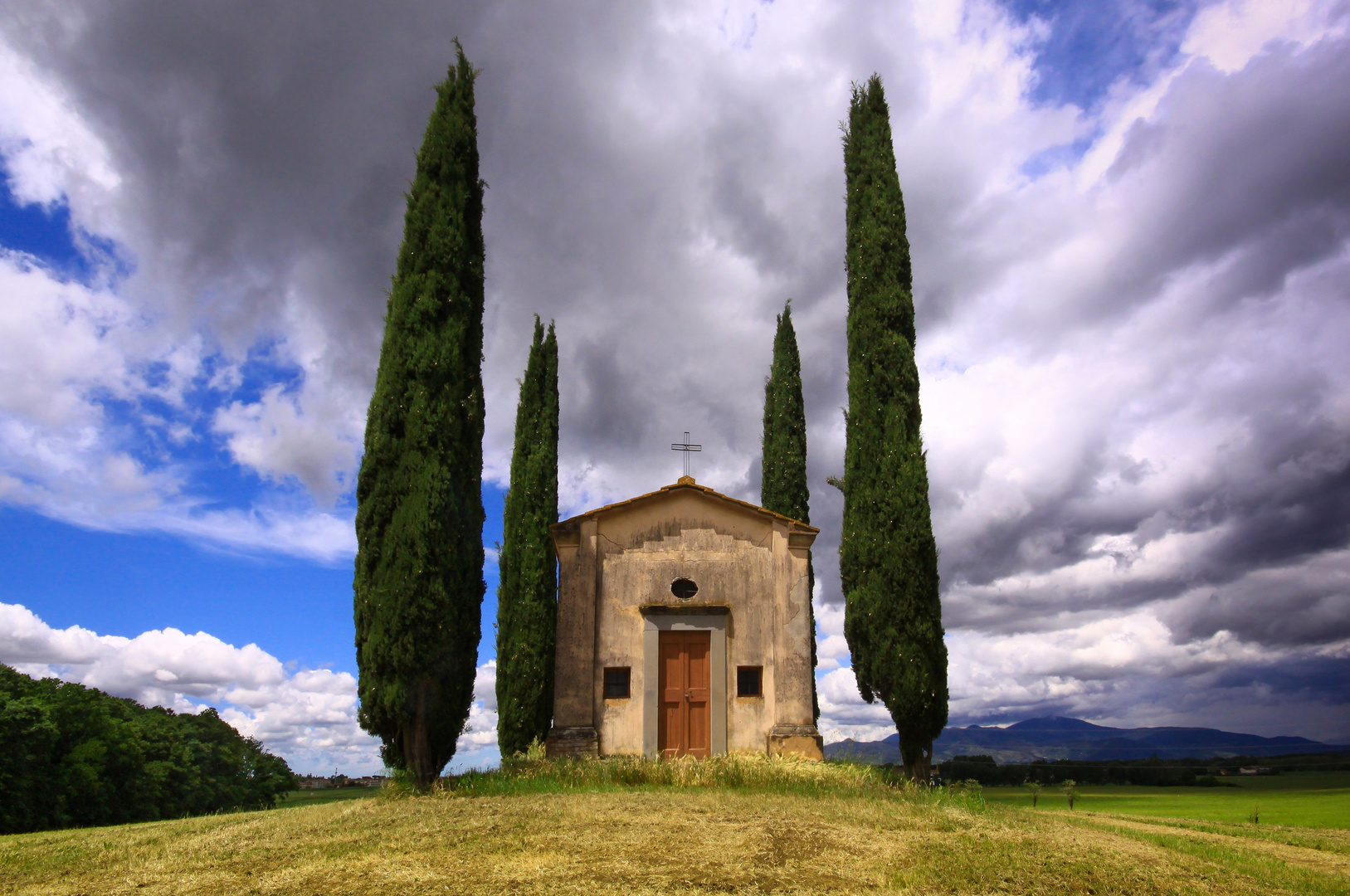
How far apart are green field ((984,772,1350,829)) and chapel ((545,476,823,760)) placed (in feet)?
16.9

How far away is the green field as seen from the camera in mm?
16281

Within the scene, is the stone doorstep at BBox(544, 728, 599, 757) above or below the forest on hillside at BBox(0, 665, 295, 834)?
above

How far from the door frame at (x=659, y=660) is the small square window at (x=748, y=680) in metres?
0.31

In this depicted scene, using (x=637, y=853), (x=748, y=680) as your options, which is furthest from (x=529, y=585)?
(x=637, y=853)

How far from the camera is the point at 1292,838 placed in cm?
1191

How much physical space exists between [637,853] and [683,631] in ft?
27.2

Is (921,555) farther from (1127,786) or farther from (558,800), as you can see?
(1127,786)

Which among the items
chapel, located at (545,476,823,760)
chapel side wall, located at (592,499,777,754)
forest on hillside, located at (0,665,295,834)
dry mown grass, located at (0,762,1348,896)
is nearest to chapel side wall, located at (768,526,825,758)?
chapel, located at (545,476,823,760)

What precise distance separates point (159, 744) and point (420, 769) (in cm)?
2718

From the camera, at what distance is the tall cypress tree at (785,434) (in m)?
22.5

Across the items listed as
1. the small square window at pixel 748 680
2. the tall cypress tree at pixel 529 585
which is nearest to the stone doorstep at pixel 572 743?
the tall cypress tree at pixel 529 585

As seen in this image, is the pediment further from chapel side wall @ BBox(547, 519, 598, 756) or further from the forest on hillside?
the forest on hillside

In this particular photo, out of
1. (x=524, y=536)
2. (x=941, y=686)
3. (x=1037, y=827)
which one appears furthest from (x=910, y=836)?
(x=524, y=536)

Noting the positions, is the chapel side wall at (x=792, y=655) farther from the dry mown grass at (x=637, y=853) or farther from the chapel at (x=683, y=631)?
the dry mown grass at (x=637, y=853)
